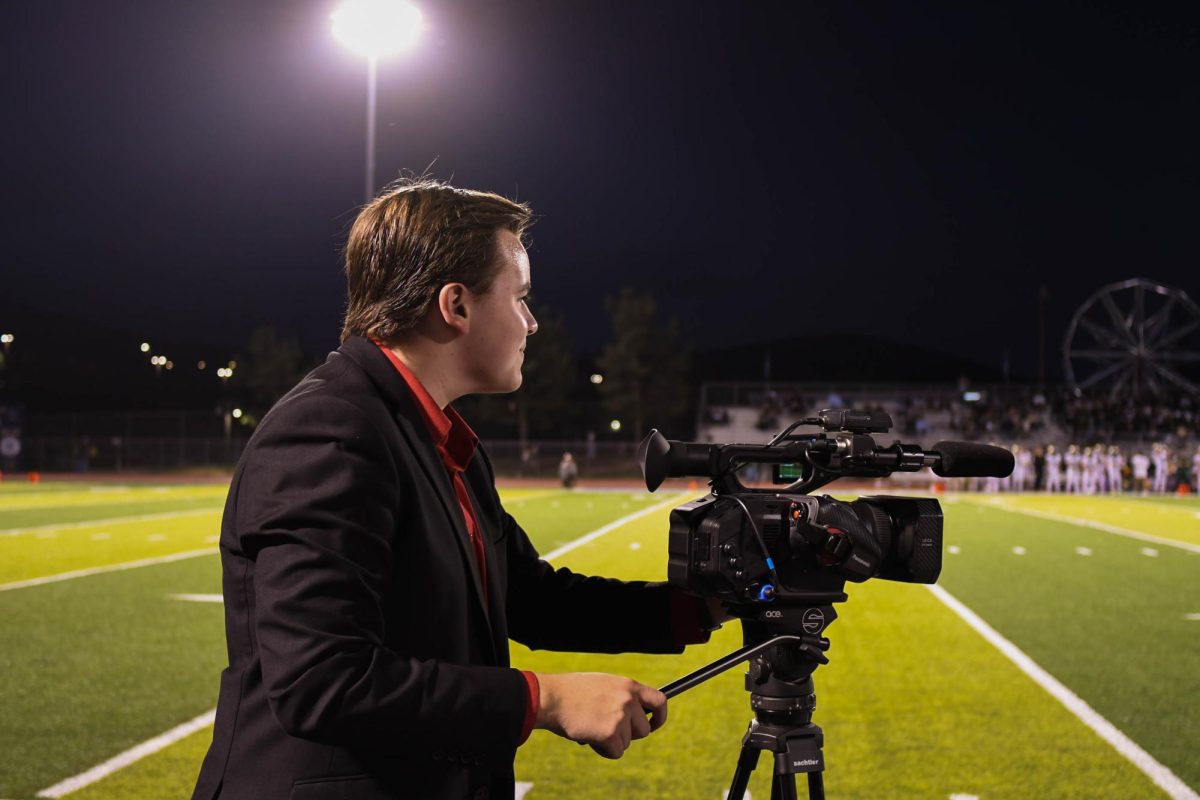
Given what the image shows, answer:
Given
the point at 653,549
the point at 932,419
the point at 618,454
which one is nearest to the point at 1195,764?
the point at 653,549

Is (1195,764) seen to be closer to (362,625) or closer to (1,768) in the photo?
(362,625)

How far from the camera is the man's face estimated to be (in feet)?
7.43

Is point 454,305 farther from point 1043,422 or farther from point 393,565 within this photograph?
point 1043,422

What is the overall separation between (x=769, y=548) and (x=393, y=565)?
27.5 inches

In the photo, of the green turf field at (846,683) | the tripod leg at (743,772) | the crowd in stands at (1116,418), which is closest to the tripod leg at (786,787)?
the tripod leg at (743,772)

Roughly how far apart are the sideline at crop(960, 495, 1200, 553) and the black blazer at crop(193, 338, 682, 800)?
17.8 meters

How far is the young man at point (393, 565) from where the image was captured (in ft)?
6.17

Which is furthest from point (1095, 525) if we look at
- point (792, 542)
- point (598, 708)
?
point (598, 708)

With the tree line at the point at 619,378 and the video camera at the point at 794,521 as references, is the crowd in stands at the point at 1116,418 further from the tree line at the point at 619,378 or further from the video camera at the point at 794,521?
the video camera at the point at 794,521

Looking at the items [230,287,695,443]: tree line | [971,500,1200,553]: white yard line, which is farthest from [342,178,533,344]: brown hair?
[230,287,695,443]: tree line

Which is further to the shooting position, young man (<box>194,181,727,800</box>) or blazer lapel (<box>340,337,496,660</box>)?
blazer lapel (<box>340,337,496,660</box>)

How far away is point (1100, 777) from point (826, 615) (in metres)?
3.81

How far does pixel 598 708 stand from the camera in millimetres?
1964

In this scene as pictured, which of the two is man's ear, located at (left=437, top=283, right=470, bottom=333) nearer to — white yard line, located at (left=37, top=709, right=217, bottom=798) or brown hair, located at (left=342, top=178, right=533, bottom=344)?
brown hair, located at (left=342, top=178, right=533, bottom=344)
